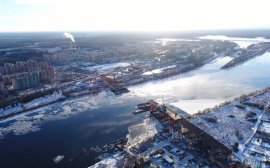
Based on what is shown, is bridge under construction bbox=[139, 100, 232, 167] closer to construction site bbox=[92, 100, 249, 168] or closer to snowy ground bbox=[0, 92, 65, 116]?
construction site bbox=[92, 100, 249, 168]

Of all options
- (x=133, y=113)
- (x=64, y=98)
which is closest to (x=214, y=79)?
(x=133, y=113)

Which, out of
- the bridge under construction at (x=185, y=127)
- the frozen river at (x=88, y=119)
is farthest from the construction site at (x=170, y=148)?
the frozen river at (x=88, y=119)

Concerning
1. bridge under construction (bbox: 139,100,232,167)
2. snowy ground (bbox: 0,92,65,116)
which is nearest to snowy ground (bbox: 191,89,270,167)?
bridge under construction (bbox: 139,100,232,167)

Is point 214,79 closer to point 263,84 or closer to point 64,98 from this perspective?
point 263,84

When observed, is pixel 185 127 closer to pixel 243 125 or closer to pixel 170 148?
pixel 170 148

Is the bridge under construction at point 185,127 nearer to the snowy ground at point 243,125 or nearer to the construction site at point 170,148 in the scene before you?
the construction site at point 170,148

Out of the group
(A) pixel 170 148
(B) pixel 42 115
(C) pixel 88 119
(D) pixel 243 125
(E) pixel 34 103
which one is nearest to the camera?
(A) pixel 170 148

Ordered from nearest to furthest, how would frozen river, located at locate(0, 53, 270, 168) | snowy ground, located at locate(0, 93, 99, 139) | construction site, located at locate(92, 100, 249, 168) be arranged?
construction site, located at locate(92, 100, 249, 168)
frozen river, located at locate(0, 53, 270, 168)
snowy ground, located at locate(0, 93, 99, 139)

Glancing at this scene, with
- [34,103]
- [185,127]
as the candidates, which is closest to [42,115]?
[34,103]
